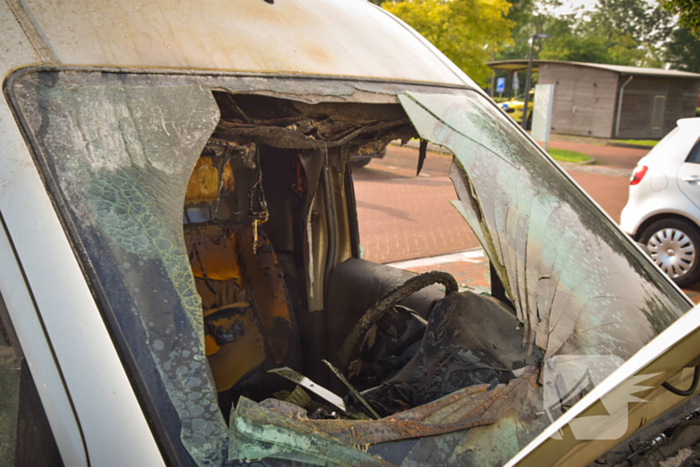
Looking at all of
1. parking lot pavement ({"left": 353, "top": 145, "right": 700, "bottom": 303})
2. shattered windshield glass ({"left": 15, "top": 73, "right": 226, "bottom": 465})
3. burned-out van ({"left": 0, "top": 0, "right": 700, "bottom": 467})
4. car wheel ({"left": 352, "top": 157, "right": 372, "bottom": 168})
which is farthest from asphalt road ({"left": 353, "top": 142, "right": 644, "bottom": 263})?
shattered windshield glass ({"left": 15, "top": 73, "right": 226, "bottom": 465})

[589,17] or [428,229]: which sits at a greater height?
[589,17]

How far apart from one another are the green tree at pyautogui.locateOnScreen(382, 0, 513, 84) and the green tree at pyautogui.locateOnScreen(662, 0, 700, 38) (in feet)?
21.7

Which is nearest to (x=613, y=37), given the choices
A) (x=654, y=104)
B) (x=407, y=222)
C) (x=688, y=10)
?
(x=654, y=104)

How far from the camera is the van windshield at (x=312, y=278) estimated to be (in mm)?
1000

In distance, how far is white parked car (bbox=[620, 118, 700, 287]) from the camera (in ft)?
16.7

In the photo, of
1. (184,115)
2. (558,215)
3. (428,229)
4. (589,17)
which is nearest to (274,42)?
(184,115)

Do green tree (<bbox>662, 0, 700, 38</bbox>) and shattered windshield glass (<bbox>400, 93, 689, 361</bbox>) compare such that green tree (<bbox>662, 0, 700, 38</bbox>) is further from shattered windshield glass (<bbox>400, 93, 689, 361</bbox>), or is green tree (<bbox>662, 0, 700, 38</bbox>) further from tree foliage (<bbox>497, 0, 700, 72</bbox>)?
tree foliage (<bbox>497, 0, 700, 72</bbox>)

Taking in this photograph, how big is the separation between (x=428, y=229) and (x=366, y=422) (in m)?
6.32

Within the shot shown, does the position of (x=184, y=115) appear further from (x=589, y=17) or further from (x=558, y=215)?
(x=589, y=17)

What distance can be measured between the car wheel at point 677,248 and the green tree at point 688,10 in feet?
16.5

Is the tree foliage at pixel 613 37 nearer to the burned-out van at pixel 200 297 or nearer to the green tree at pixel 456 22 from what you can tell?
the green tree at pixel 456 22

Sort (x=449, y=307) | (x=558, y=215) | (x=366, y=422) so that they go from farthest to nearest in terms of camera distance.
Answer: (x=449, y=307)
(x=558, y=215)
(x=366, y=422)

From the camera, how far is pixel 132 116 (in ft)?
3.73

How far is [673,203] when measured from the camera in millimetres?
5215
